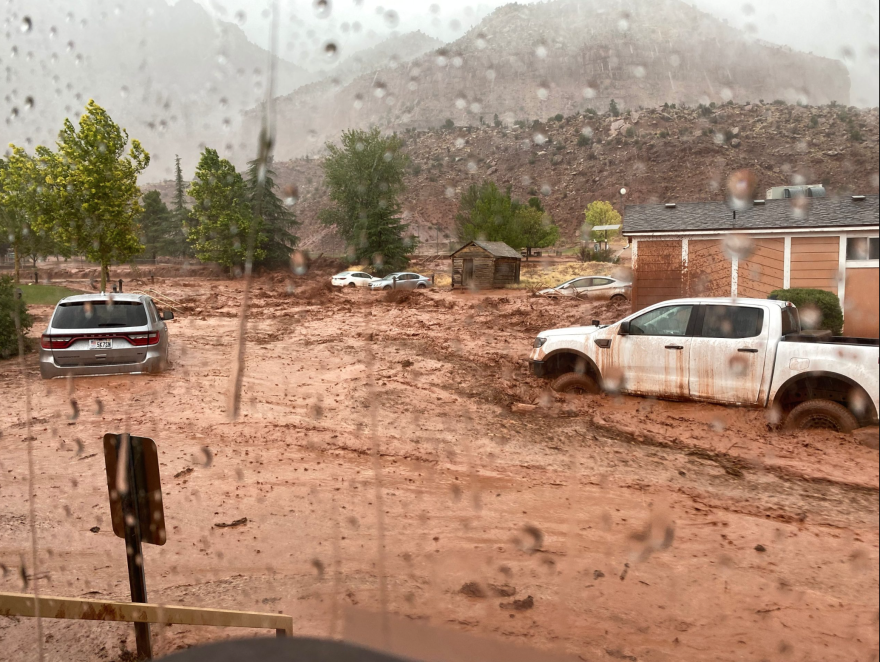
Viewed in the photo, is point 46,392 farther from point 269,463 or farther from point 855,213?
point 855,213

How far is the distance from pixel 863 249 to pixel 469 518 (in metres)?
2.78

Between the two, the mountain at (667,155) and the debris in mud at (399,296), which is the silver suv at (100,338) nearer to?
the mountain at (667,155)

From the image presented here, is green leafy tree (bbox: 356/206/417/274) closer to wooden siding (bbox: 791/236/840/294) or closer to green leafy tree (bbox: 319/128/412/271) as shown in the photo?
green leafy tree (bbox: 319/128/412/271)

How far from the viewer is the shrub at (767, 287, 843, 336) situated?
16.2 ft

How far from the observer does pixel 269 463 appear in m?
5.21

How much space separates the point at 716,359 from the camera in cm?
605

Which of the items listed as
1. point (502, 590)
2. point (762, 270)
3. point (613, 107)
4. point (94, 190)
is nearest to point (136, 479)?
point (502, 590)

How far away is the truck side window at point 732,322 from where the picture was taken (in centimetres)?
586

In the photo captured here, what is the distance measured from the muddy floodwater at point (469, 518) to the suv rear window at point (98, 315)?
2.85 ft

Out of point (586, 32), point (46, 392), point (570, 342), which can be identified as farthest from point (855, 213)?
point (46, 392)

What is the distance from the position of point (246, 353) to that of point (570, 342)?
6.86 metres

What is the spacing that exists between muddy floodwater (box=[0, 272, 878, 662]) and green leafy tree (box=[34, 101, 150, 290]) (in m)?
8.30

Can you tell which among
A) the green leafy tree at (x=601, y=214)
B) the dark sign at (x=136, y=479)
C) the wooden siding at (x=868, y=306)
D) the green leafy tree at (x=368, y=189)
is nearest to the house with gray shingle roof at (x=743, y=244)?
the wooden siding at (x=868, y=306)

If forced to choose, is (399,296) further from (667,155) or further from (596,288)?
(667,155)
